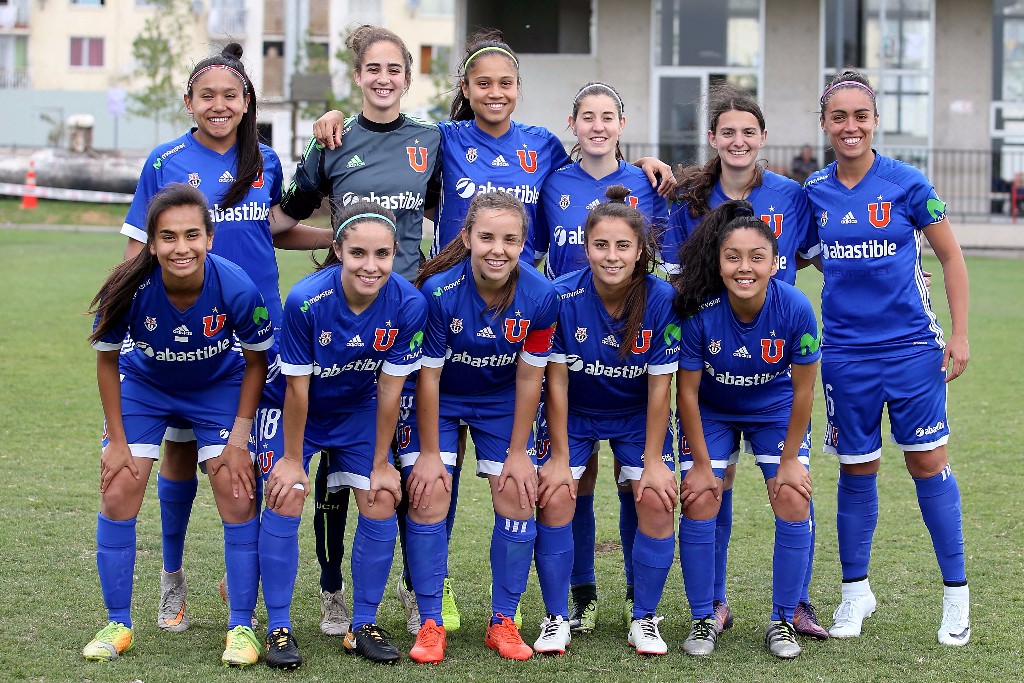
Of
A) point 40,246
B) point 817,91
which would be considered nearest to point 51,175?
point 40,246

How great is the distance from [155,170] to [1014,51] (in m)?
22.4

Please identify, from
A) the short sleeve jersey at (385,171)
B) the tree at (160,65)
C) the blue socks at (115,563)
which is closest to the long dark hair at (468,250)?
the short sleeve jersey at (385,171)

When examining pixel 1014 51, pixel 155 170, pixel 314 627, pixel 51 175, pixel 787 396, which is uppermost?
pixel 1014 51

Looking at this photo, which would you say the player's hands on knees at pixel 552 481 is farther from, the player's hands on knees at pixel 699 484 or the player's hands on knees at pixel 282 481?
the player's hands on knees at pixel 282 481

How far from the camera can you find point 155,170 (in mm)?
4641

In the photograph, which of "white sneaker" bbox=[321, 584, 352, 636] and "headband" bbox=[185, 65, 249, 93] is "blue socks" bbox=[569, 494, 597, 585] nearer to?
"white sneaker" bbox=[321, 584, 352, 636]

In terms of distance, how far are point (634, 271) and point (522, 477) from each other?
85 centimetres

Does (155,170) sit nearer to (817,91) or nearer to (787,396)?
(787,396)

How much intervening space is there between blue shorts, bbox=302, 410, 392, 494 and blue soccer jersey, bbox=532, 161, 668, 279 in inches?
41.3

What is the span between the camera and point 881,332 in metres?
4.63

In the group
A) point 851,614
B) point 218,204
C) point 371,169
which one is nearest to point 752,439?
point 851,614

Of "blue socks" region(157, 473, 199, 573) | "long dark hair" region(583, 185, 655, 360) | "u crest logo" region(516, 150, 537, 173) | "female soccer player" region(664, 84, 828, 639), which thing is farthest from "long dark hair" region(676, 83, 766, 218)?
"blue socks" region(157, 473, 199, 573)

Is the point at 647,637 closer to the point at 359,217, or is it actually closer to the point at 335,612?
the point at 335,612

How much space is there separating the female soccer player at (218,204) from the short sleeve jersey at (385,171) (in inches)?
8.0
